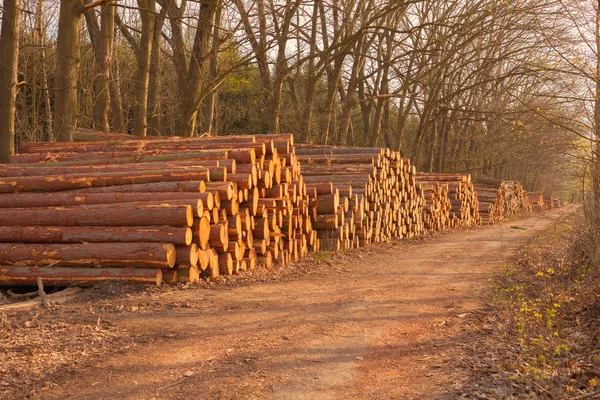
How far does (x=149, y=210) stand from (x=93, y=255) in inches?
36.0

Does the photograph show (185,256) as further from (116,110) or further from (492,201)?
(492,201)

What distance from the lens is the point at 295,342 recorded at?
5738 mm

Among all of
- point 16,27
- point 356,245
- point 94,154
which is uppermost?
point 16,27

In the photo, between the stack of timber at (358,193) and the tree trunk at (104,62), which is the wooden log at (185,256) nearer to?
the stack of timber at (358,193)

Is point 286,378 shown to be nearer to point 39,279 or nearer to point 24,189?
point 39,279

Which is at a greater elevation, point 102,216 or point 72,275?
point 102,216

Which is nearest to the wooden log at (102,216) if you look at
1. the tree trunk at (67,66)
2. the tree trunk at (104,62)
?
the tree trunk at (67,66)

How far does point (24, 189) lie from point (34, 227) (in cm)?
107

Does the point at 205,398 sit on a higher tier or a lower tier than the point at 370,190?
lower

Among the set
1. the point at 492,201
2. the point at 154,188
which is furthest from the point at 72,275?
the point at 492,201

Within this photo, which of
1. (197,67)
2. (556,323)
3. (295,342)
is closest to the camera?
(295,342)

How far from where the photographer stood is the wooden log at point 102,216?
26.4ft

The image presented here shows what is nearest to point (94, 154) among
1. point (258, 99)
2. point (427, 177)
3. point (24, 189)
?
point (24, 189)

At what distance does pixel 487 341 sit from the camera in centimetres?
582
